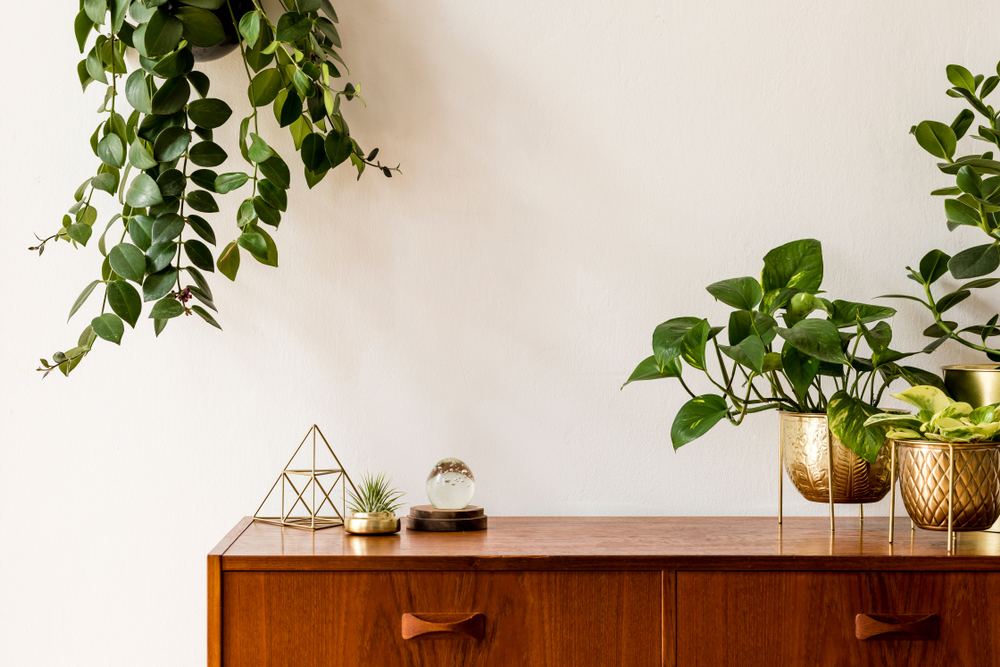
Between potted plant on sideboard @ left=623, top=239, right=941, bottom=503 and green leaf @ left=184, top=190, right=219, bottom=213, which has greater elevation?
green leaf @ left=184, top=190, right=219, bottom=213

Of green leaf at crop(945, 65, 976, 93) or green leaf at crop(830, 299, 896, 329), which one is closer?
green leaf at crop(830, 299, 896, 329)

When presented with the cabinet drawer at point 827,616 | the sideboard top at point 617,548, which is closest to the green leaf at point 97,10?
the sideboard top at point 617,548

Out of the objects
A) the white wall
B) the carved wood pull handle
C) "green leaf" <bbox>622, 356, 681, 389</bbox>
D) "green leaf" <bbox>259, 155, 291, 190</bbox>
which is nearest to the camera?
the carved wood pull handle

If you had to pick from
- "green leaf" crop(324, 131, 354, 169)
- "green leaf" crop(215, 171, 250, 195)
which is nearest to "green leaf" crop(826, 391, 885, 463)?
"green leaf" crop(324, 131, 354, 169)

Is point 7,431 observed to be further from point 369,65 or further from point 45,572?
point 369,65

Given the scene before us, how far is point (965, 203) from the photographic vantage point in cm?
129

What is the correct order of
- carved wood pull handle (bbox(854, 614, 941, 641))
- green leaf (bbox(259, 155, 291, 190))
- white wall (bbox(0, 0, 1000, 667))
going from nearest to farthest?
carved wood pull handle (bbox(854, 614, 941, 641)) < green leaf (bbox(259, 155, 291, 190)) < white wall (bbox(0, 0, 1000, 667))

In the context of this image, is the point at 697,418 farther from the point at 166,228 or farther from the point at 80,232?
the point at 80,232

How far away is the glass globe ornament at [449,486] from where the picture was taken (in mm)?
1291

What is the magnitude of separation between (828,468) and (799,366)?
167 millimetres

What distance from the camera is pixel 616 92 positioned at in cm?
148

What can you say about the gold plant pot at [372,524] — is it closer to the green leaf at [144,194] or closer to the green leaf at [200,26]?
the green leaf at [144,194]

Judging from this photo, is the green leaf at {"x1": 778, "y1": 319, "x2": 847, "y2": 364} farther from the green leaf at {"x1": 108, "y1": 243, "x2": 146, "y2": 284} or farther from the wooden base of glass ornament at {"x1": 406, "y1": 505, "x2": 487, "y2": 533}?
the green leaf at {"x1": 108, "y1": 243, "x2": 146, "y2": 284}

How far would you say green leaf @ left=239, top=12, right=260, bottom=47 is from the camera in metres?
1.22
